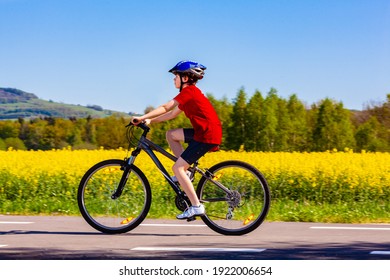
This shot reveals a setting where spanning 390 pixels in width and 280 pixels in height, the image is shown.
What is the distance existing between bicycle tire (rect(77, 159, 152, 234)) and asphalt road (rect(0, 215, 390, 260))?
0.16m

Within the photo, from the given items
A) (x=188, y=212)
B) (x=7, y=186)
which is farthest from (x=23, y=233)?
(x=7, y=186)

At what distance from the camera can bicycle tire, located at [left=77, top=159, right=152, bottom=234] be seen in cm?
920

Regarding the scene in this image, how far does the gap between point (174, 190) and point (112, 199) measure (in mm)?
853

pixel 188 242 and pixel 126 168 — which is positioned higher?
pixel 126 168

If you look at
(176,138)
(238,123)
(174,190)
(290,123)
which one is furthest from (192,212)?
(290,123)

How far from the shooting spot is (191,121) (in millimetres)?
8664

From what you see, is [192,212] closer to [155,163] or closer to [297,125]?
[155,163]

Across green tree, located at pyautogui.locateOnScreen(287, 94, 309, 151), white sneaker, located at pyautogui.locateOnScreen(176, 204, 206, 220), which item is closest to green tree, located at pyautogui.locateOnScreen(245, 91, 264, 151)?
green tree, located at pyautogui.locateOnScreen(287, 94, 309, 151)

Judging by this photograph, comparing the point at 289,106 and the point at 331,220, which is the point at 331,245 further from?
the point at 289,106

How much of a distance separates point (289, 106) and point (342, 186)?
338 feet

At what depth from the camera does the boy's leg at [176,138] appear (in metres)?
8.73

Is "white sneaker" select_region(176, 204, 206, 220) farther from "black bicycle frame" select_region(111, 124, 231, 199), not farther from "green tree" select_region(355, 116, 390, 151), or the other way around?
"green tree" select_region(355, 116, 390, 151)

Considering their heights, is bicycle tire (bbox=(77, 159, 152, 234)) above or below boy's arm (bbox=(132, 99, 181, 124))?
below

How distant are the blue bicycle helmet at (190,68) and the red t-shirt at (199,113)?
15 centimetres
